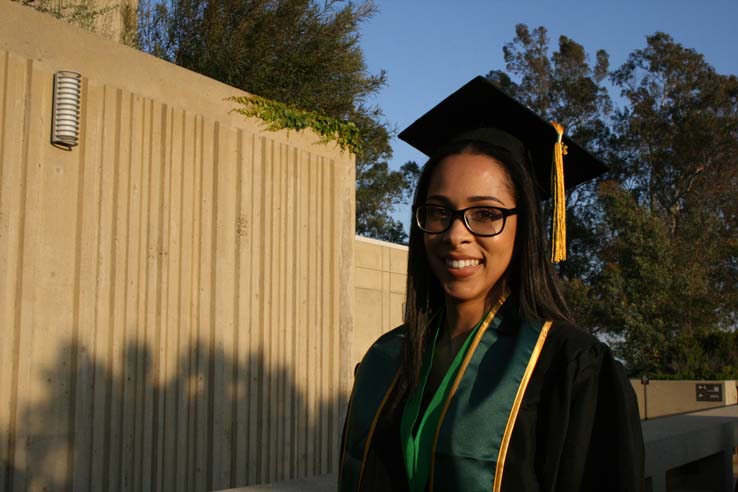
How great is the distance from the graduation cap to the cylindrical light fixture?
164 inches

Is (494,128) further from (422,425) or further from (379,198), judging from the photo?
(379,198)

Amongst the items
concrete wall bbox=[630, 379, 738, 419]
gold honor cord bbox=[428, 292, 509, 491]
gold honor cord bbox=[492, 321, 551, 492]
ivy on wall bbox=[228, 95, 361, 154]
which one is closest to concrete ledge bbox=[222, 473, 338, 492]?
gold honor cord bbox=[428, 292, 509, 491]

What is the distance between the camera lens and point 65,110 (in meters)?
5.81

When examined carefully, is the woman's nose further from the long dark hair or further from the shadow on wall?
the shadow on wall

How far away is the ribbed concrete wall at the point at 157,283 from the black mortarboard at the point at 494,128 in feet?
13.6

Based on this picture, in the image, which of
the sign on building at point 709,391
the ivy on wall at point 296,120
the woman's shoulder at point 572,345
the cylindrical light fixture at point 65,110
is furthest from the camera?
the sign on building at point 709,391

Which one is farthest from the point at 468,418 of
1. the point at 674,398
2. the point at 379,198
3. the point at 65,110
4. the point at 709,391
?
the point at 379,198

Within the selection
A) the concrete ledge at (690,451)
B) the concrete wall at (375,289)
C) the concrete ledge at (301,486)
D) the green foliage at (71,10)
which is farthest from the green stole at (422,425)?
the concrete wall at (375,289)

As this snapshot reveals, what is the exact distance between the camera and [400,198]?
2802 centimetres

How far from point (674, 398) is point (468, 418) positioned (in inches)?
612

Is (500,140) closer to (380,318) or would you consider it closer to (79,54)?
(79,54)

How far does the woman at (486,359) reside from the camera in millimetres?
1585

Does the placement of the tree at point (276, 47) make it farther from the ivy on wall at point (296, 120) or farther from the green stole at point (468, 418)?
the green stole at point (468, 418)

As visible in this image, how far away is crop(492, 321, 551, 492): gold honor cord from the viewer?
1600 mm
